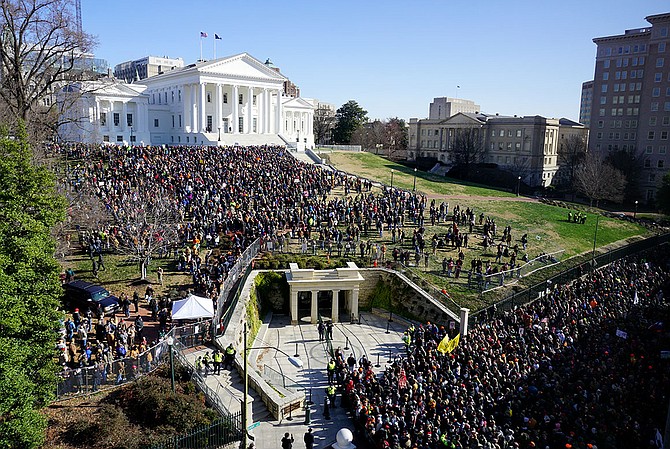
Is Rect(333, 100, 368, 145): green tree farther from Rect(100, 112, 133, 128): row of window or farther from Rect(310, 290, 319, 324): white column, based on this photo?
Rect(310, 290, 319, 324): white column

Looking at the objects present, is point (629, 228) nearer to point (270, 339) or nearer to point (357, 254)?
point (357, 254)

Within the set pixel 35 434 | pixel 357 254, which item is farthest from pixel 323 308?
Answer: pixel 35 434

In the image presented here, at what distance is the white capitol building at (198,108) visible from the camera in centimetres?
7138

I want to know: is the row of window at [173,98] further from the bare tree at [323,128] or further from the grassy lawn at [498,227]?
the bare tree at [323,128]

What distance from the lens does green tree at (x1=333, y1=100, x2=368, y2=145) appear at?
99.8m

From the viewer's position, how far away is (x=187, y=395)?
16.3m

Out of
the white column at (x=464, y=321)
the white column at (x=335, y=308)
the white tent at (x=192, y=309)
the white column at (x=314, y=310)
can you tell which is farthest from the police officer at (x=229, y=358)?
the white column at (x=464, y=321)

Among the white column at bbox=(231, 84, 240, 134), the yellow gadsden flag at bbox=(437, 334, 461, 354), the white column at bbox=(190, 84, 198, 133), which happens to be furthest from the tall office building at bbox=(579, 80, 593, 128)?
the yellow gadsden flag at bbox=(437, 334, 461, 354)

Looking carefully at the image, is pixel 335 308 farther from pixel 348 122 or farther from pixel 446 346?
pixel 348 122

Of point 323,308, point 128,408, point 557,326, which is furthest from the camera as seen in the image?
point 323,308

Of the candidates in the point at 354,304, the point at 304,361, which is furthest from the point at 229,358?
the point at 354,304

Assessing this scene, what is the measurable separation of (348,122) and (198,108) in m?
34.6

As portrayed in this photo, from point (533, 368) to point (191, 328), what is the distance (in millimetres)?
A: 13954

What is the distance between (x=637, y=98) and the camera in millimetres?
77500
